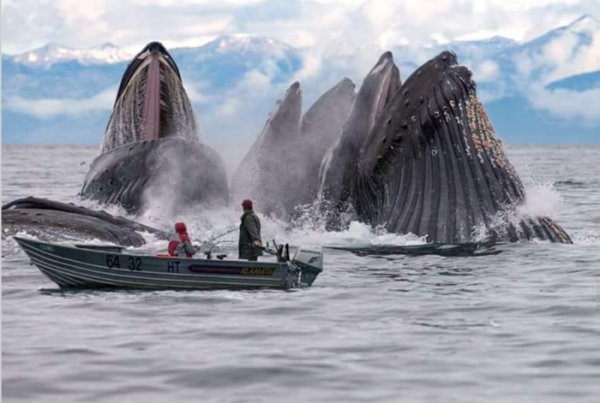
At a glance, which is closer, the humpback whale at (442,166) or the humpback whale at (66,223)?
the humpback whale at (442,166)

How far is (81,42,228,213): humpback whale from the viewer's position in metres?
20.7

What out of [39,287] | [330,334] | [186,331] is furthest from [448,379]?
[39,287]

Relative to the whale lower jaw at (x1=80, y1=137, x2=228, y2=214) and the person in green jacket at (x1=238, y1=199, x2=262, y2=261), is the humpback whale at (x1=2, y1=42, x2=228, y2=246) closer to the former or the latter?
the whale lower jaw at (x1=80, y1=137, x2=228, y2=214)

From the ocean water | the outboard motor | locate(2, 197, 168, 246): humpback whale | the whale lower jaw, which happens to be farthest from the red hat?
the whale lower jaw

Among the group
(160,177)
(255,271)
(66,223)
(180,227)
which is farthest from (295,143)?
(180,227)

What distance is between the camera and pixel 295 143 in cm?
2139

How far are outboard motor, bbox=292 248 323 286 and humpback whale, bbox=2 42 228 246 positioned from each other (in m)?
3.45

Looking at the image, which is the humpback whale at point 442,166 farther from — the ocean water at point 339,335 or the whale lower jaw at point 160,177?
the whale lower jaw at point 160,177

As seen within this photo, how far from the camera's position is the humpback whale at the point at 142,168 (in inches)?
738

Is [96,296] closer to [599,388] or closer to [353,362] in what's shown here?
[353,362]

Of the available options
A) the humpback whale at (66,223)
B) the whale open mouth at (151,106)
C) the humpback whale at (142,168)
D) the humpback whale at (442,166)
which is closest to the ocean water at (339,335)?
the humpback whale at (442,166)

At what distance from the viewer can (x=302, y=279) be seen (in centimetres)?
1680

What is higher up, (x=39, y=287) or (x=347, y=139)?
(x=347, y=139)

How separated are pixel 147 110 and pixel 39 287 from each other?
22.2 ft
